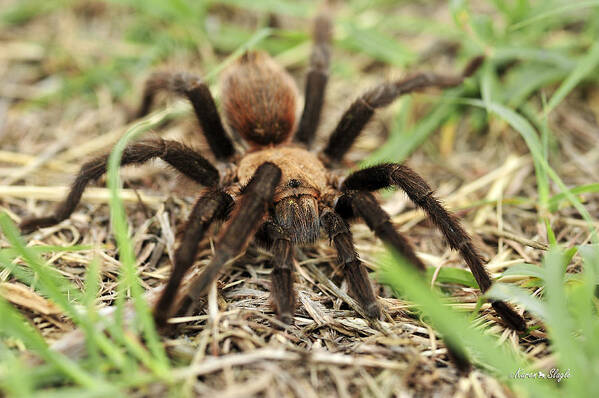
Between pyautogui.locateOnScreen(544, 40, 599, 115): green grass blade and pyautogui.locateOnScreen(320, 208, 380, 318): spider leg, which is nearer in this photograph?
pyautogui.locateOnScreen(320, 208, 380, 318): spider leg

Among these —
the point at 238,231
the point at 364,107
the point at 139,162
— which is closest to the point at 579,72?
the point at 364,107

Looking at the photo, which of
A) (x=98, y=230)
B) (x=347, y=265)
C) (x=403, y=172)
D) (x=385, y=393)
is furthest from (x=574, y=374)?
(x=98, y=230)

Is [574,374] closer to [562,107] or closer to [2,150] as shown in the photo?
[562,107]

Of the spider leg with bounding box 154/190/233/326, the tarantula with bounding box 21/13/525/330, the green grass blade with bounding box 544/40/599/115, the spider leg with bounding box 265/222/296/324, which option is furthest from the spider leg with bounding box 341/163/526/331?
the green grass blade with bounding box 544/40/599/115

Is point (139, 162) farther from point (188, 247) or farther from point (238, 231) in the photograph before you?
point (238, 231)

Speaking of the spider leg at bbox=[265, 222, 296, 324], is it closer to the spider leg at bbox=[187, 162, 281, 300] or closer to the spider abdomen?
the spider leg at bbox=[187, 162, 281, 300]
